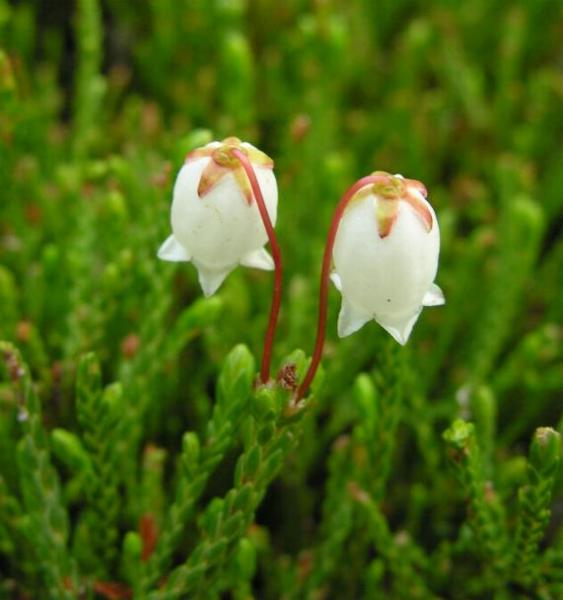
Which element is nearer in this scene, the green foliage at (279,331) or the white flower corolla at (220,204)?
the white flower corolla at (220,204)

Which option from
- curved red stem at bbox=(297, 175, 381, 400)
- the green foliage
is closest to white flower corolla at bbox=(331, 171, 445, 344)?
curved red stem at bbox=(297, 175, 381, 400)

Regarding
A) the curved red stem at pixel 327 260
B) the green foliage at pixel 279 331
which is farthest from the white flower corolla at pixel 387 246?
the green foliage at pixel 279 331

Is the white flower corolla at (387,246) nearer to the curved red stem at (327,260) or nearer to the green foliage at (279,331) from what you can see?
the curved red stem at (327,260)

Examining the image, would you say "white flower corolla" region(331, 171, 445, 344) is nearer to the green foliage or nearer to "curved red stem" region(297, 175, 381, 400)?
"curved red stem" region(297, 175, 381, 400)

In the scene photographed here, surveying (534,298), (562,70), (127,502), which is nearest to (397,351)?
(127,502)

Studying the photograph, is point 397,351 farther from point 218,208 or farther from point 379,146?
point 379,146
